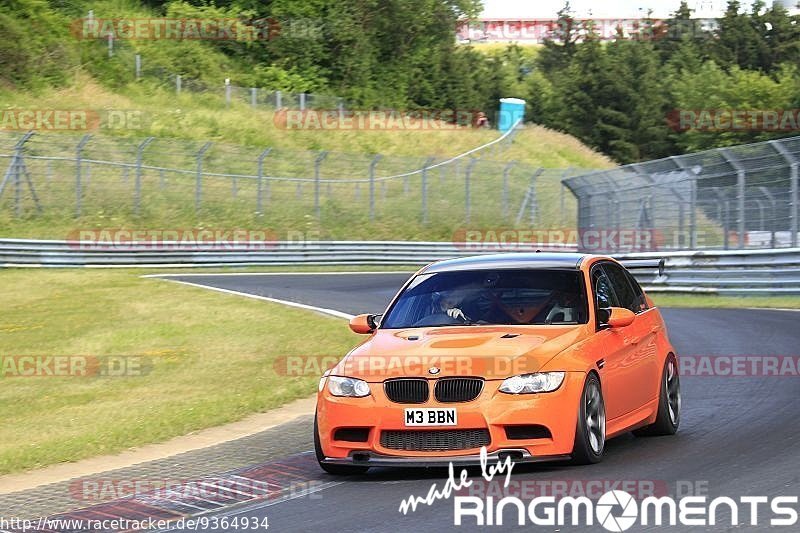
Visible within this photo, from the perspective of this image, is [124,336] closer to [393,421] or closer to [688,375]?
[688,375]

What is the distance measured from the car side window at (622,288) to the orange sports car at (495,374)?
0.19 meters

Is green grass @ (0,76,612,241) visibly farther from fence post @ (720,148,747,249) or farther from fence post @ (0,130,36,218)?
fence post @ (720,148,747,249)

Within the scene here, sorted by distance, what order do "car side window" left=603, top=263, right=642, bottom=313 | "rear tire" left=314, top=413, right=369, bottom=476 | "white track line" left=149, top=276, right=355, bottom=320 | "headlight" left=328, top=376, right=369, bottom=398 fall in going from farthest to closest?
1. "white track line" left=149, top=276, right=355, bottom=320
2. "car side window" left=603, top=263, right=642, bottom=313
3. "rear tire" left=314, top=413, right=369, bottom=476
4. "headlight" left=328, top=376, right=369, bottom=398

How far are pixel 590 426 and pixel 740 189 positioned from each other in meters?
18.5

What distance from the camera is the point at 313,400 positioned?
45.7 ft

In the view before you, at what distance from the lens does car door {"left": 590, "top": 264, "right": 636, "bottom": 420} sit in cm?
921

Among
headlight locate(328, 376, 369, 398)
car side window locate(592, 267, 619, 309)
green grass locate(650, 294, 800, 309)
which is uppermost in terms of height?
car side window locate(592, 267, 619, 309)

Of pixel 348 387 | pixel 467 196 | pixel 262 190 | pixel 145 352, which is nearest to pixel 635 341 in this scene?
pixel 348 387

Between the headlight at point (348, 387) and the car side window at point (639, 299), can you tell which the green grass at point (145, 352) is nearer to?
the headlight at point (348, 387)

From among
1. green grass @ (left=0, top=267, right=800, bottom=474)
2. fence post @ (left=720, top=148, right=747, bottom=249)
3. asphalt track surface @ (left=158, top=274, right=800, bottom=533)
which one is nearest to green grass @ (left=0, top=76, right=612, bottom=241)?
green grass @ (left=0, top=267, right=800, bottom=474)

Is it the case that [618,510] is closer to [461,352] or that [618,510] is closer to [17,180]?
[461,352]

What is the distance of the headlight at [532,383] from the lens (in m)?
8.45

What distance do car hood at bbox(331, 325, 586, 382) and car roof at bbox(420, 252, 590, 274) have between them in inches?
29.9

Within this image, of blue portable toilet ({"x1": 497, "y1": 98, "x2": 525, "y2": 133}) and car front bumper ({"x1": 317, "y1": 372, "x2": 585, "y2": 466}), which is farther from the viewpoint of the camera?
blue portable toilet ({"x1": 497, "y1": 98, "x2": 525, "y2": 133})
